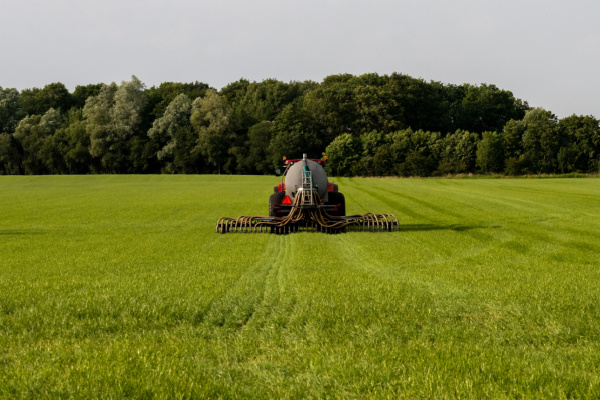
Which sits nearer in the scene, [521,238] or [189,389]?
[189,389]

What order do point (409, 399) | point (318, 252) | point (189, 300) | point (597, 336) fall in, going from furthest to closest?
point (318, 252) < point (189, 300) < point (597, 336) < point (409, 399)

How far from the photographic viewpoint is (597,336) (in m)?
4.83

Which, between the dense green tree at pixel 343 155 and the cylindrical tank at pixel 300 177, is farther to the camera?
the dense green tree at pixel 343 155

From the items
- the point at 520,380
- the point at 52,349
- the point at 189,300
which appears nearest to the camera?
the point at 520,380

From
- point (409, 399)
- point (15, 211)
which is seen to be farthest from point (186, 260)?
point (15, 211)

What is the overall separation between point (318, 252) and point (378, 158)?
61.2 metres

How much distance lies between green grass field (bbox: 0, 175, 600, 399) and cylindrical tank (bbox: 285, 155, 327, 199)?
164 inches

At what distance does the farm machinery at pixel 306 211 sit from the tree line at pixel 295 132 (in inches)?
2114

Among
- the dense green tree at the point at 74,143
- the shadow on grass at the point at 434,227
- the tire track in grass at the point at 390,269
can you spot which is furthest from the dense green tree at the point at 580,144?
the dense green tree at the point at 74,143

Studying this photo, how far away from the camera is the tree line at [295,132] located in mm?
70062

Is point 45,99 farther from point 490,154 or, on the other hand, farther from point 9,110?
point 490,154

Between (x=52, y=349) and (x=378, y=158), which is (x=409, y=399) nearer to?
(x=52, y=349)

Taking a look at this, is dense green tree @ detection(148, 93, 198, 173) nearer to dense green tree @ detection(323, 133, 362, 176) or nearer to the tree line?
the tree line

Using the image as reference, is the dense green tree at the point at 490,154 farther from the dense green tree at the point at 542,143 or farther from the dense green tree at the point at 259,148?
Result: the dense green tree at the point at 259,148
